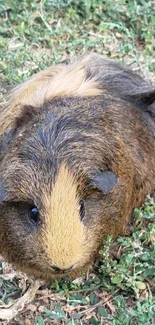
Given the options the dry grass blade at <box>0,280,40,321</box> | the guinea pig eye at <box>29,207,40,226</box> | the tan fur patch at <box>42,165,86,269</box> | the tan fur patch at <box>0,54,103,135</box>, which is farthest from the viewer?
the tan fur patch at <box>0,54,103,135</box>

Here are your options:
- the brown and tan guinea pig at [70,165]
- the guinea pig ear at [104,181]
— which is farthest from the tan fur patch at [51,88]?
the guinea pig ear at [104,181]

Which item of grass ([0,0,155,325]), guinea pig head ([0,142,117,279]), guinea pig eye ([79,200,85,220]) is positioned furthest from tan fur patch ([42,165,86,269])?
grass ([0,0,155,325])

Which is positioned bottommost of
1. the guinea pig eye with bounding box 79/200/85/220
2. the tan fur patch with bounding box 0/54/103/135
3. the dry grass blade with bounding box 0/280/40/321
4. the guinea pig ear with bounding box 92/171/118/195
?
the dry grass blade with bounding box 0/280/40/321

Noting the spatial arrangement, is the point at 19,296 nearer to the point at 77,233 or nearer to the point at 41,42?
the point at 77,233

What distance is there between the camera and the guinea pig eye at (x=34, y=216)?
11.3 feet

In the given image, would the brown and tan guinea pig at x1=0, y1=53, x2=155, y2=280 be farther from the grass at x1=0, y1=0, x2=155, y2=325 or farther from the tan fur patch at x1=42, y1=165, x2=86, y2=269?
the grass at x1=0, y1=0, x2=155, y2=325

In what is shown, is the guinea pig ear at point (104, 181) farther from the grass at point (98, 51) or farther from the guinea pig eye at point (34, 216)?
the grass at point (98, 51)

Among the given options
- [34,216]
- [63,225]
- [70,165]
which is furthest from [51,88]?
[63,225]

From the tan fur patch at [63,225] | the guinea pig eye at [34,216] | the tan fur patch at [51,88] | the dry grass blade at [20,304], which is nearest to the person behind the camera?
the tan fur patch at [63,225]

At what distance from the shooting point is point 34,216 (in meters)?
3.47

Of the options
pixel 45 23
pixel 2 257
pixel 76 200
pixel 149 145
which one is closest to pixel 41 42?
pixel 45 23

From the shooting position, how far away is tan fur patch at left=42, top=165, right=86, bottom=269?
331 cm

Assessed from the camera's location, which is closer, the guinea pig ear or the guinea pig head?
the guinea pig head

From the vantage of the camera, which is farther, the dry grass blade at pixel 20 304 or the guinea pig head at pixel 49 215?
the dry grass blade at pixel 20 304
